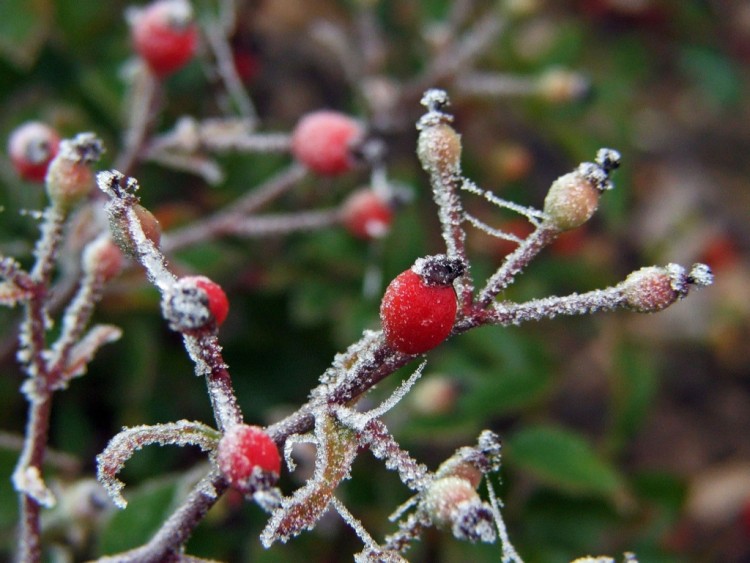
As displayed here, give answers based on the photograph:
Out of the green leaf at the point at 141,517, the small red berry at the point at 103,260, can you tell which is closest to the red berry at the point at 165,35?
the small red berry at the point at 103,260

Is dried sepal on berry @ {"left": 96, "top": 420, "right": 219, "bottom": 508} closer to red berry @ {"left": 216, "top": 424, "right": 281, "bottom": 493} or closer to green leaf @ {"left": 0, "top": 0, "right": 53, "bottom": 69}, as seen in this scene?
red berry @ {"left": 216, "top": 424, "right": 281, "bottom": 493}

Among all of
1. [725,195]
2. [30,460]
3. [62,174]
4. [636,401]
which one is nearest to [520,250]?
[62,174]

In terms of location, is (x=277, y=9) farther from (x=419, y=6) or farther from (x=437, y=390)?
(x=437, y=390)

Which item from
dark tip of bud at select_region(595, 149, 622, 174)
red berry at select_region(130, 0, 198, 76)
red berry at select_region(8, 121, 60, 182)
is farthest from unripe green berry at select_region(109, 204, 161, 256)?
red berry at select_region(130, 0, 198, 76)

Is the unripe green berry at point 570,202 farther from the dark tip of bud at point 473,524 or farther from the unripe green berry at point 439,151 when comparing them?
the dark tip of bud at point 473,524

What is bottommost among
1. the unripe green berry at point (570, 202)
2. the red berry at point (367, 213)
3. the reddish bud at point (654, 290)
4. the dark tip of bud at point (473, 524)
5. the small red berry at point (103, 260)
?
the dark tip of bud at point (473, 524)

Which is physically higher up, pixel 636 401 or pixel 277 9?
pixel 277 9

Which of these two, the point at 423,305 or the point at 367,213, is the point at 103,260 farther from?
the point at 367,213
